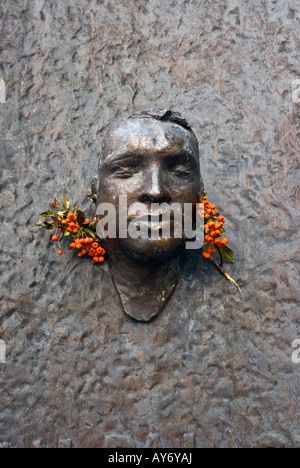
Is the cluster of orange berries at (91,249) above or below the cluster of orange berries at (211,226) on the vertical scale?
below

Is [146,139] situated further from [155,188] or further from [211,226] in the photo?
[211,226]

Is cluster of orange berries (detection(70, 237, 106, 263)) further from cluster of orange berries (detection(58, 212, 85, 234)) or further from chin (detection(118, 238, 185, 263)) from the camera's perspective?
chin (detection(118, 238, 185, 263))

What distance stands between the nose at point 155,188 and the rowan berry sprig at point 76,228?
0.29m

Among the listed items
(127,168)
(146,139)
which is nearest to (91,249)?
(127,168)

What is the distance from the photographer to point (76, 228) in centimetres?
216

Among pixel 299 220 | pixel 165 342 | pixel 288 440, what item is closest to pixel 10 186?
pixel 165 342

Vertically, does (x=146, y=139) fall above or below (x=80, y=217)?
above

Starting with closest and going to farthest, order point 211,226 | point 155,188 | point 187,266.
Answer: point 155,188 < point 211,226 < point 187,266

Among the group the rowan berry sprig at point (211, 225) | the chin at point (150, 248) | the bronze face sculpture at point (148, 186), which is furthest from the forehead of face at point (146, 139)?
the chin at point (150, 248)

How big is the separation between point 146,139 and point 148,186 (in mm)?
166

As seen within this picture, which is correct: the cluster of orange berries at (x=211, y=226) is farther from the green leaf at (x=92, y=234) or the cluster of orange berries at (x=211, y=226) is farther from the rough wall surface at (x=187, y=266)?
the green leaf at (x=92, y=234)

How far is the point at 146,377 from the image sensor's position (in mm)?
2113

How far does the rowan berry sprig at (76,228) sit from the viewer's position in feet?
7.07

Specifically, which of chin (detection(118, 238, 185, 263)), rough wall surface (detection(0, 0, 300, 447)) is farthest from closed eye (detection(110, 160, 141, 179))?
rough wall surface (detection(0, 0, 300, 447))
